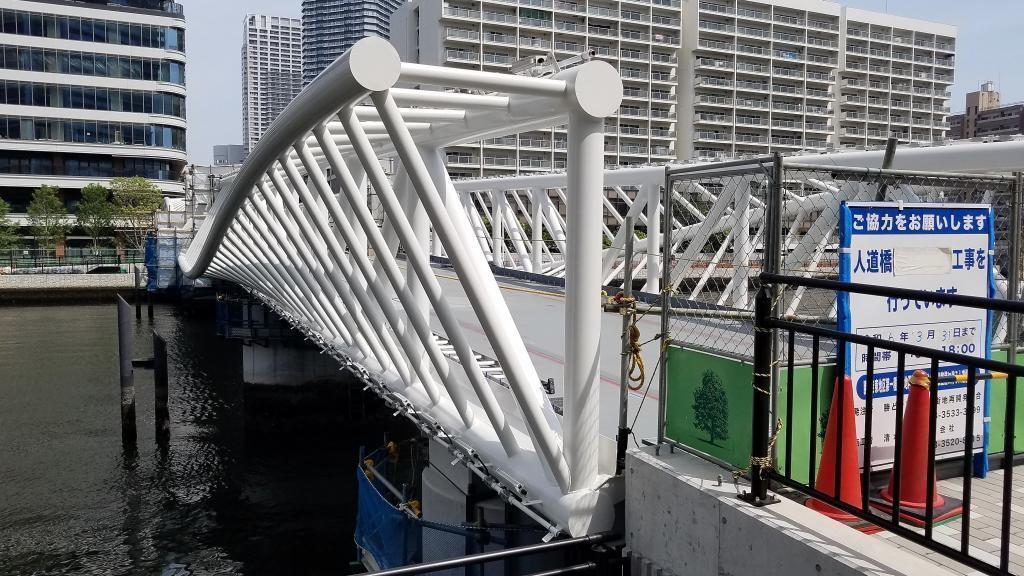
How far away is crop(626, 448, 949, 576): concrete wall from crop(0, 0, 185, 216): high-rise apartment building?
66.8 meters

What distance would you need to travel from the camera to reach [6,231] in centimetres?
5344

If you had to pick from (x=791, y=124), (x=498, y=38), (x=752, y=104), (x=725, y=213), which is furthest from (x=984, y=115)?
(x=725, y=213)

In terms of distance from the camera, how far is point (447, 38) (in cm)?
6888

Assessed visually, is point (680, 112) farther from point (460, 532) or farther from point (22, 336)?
point (460, 532)

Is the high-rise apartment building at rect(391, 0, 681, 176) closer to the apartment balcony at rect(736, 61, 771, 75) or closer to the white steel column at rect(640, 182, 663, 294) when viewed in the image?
the apartment balcony at rect(736, 61, 771, 75)

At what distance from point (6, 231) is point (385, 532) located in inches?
2238

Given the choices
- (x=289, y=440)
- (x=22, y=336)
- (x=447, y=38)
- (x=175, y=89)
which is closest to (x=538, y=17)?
(x=447, y=38)

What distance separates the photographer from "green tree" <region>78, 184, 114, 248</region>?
55750 millimetres

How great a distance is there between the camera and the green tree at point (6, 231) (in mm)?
51987

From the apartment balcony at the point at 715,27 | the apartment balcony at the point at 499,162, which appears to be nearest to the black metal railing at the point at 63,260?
the apartment balcony at the point at 499,162

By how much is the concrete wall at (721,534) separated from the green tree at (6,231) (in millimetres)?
57847

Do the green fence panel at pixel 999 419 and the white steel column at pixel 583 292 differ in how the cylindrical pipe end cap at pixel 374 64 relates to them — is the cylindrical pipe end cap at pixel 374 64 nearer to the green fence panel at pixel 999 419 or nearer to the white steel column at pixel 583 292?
the white steel column at pixel 583 292

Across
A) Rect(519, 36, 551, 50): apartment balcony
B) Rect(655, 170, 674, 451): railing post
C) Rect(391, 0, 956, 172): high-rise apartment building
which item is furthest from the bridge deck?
Rect(519, 36, 551, 50): apartment balcony

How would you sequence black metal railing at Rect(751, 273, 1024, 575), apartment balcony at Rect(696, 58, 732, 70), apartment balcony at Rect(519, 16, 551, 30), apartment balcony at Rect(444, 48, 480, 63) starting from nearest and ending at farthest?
black metal railing at Rect(751, 273, 1024, 575) < apartment balcony at Rect(444, 48, 480, 63) < apartment balcony at Rect(519, 16, 551, 30) < apartment balcony at Rect(696, 58, 732, 70)
